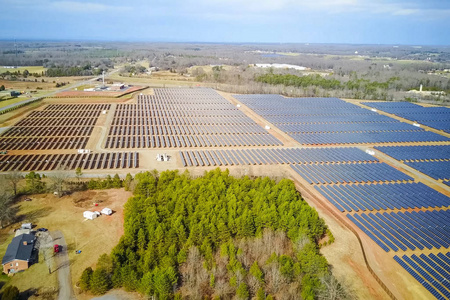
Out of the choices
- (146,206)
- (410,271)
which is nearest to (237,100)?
(146,206)

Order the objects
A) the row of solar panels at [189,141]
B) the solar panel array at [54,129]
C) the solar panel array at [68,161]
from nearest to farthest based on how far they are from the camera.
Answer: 1. the solar panel array at [68,161]
2. the solar panel array at [54,129]
3. the row of solar panels at [189,141]

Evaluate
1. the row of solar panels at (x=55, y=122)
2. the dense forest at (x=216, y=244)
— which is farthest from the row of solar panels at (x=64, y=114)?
Answer: the dense forest at (x=216, y=244)

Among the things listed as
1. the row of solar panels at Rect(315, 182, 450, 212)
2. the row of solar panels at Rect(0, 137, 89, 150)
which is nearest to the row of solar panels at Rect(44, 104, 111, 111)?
the row of solar panels at Rect(0, 137, 89, 150)

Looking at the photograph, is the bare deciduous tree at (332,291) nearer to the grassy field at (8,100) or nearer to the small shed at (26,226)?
the small shed at (26,226)

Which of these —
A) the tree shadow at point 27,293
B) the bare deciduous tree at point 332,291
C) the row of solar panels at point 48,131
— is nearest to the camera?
the bare deciduous tree at point 332,291

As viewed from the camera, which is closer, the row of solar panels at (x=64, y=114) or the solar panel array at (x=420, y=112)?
the row of solar panels at (x=64, y=114)

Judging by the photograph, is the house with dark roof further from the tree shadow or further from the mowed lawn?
the tree shadow
